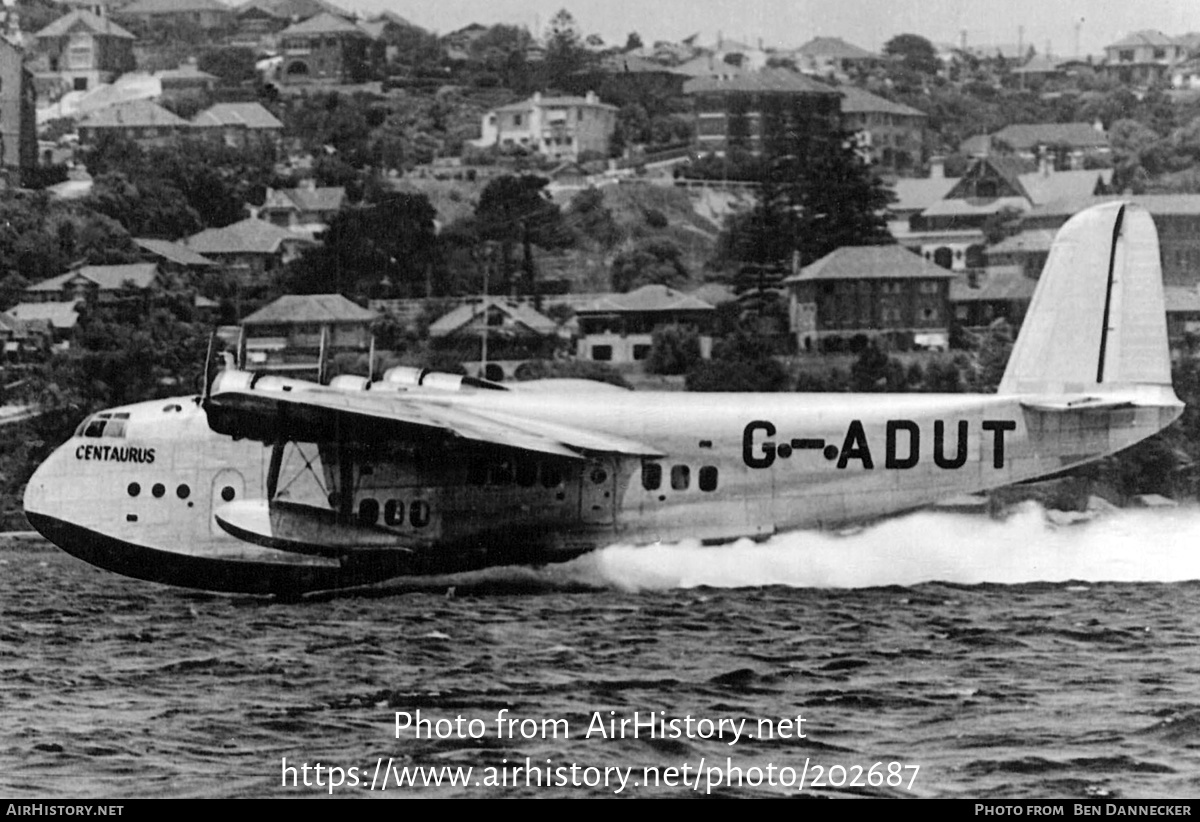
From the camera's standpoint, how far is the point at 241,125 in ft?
312

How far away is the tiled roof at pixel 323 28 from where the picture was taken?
113188 millimetres

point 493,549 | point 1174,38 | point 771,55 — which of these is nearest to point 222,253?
point 493,549

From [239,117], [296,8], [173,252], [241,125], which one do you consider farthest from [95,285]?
[296,8]

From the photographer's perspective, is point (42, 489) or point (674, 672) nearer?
point (674, 672)

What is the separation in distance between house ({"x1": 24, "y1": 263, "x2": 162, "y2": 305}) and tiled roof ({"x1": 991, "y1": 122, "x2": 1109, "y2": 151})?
57.0 meters

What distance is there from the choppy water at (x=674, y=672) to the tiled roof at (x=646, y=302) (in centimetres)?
3594

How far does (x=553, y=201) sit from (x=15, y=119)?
84.3 feet

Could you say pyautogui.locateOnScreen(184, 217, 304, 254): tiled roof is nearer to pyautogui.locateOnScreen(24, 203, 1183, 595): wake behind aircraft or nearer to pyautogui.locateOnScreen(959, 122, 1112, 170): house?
pyautogui.locateOnScreen(24, 203, 1183, 595): wake behind aircraft

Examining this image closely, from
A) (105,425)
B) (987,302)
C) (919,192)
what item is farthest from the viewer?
(919,192)

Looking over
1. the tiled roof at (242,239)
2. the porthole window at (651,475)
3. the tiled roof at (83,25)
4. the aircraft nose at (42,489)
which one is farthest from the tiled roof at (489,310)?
the tiled roof at (83,25)

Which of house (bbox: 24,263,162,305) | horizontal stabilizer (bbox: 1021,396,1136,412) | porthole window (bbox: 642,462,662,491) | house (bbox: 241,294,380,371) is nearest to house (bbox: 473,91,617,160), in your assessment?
house (bbox: 241,294,380,371)

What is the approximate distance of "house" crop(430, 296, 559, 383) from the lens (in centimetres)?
6084

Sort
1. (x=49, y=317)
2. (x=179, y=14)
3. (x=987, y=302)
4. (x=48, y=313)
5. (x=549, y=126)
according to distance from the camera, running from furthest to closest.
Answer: (x=179, y=14), (x=549, y=126), (x=987, y=302), (x=48, y=313), (x=49, y=317)

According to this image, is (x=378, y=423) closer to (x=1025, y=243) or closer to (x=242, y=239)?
(x=242, y=239)
